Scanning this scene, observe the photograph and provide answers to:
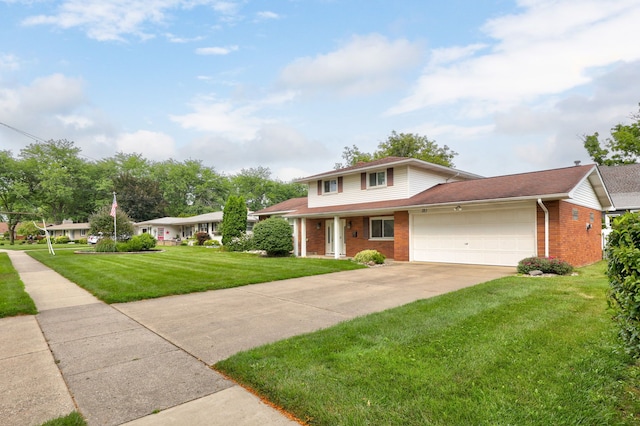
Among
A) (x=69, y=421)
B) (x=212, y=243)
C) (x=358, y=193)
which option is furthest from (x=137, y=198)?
(x=69, y=421)

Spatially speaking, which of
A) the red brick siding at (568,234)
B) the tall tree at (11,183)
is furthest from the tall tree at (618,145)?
the tall tree at (11,183)

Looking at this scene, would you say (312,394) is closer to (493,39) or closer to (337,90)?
(493,39)

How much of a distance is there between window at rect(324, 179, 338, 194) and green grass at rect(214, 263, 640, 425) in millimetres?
14175

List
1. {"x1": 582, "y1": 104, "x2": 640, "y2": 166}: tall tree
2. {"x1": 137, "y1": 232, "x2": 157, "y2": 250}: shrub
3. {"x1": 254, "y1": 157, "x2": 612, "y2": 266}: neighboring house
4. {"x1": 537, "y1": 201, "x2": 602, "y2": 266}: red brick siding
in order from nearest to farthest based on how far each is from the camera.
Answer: {"x1": 537, "y1": 201, "x2": 602, "y2": 266}: red brick siding < {"x1": 254, "y1": 157, "x2": 612, "y2": 266}: neighboring house < {"x1": 137, "y1": 232, "x2": 157, "y2": 250}: shrub < {"x1": 582, "y1": 104, "x2": 640, "y2": 166}: tall tree

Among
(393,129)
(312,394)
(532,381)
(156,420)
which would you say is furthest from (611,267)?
(393,129)

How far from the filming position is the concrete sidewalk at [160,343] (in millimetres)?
2953

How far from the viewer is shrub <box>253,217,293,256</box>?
60.3 ft

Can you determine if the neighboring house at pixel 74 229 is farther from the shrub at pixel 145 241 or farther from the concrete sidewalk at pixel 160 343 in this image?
the concrete sidewalk at pixel 160 343

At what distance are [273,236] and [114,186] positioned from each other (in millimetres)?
43993

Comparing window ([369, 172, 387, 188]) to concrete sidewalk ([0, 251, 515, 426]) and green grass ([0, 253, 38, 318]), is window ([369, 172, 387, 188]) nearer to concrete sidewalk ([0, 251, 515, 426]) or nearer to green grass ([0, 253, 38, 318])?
concrete sidewalk ([0, 251, 515, 426])

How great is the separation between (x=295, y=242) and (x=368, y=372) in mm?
17305

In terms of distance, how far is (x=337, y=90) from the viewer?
794 inches

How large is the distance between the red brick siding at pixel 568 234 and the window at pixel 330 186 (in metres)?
10.2

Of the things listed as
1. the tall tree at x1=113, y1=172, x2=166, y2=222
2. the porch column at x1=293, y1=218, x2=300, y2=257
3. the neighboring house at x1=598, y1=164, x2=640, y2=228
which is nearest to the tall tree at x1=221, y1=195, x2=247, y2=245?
the porch column at x1=293, y1=218, x2=300, y2=257
